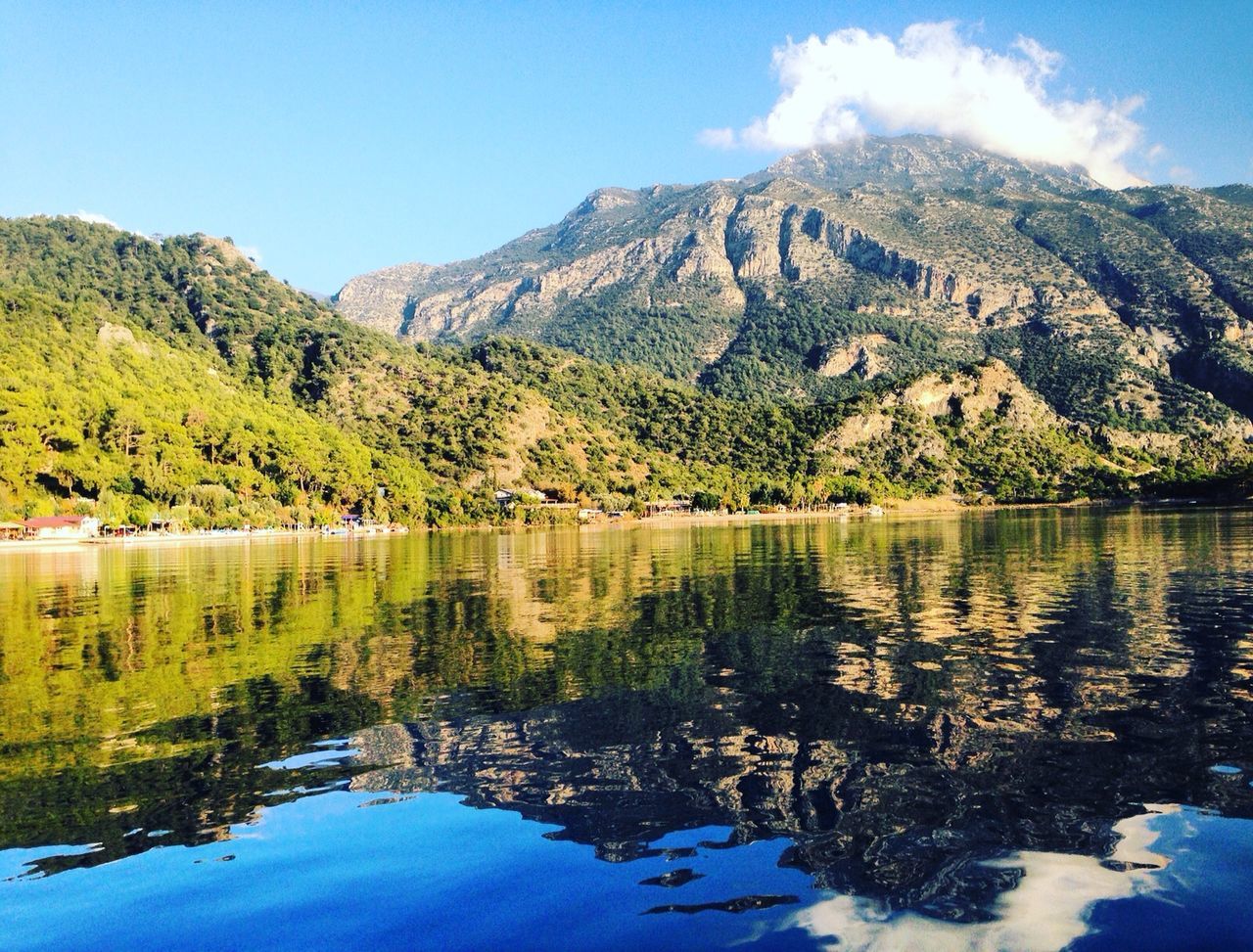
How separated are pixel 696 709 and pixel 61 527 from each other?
11205 cm

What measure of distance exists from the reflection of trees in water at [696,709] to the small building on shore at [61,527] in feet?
261

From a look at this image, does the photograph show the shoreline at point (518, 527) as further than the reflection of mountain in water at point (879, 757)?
Yes

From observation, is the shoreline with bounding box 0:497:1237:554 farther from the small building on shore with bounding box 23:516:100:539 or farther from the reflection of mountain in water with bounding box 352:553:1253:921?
the reflection of mountain in water with bounding box 352:553:1253:921

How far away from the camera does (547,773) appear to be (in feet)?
46.3

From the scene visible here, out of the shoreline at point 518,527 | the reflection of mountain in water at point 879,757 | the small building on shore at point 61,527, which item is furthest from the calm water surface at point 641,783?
the small building on shore at point 61,527

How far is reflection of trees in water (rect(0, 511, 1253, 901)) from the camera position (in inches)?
474

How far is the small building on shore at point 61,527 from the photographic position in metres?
105

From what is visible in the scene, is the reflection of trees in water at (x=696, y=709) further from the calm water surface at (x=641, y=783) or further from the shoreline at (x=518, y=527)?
the shoreline at (x=518, y=527)

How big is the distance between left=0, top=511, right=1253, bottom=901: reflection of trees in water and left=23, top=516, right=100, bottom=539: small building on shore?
79.5 meters

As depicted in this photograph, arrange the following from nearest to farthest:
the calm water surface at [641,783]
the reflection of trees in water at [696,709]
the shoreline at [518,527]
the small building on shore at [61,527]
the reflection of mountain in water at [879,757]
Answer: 1. the calm water surface at [641,783]
2. the reflection of mountain in water at [879,757]
3. the reflection of trees in water at [696,709]
4. the shoreline at [518,527]
5. the small building on shore at [61,527]

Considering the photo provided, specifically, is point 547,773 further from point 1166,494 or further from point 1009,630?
point 1166,494

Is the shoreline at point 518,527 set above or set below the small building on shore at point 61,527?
below

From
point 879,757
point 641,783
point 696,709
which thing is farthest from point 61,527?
point 879,757

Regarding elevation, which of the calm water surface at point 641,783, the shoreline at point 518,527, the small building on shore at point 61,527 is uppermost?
the small building on shore at point 61,527
